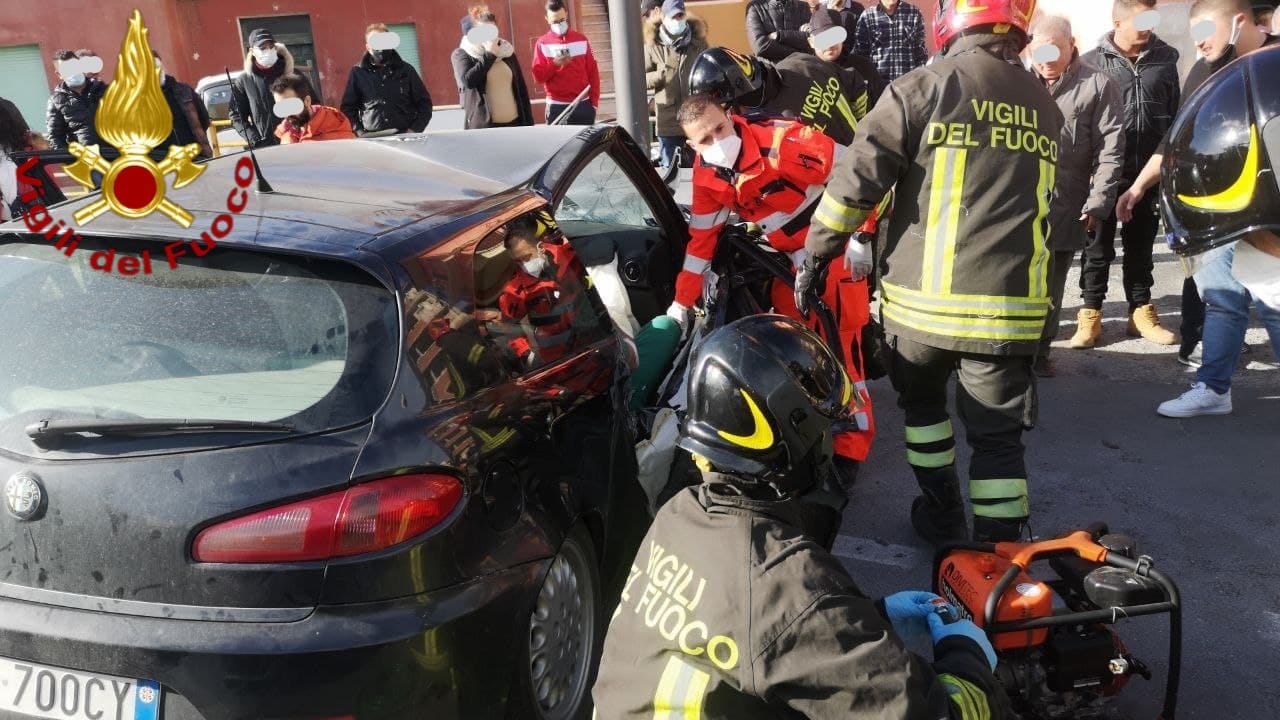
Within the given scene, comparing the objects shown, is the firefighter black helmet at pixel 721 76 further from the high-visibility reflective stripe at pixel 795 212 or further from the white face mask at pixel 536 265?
the white face mask at pixel 536 265

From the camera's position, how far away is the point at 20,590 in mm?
2023

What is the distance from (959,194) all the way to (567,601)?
1.75 m

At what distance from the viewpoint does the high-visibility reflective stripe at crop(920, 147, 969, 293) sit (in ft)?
10.2

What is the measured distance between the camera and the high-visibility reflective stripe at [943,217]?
10.2ft

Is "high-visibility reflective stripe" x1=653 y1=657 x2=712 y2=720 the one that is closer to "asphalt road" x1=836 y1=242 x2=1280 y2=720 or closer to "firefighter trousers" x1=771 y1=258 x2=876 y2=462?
"asphalt road" x1=836 y1=242 x2=1280 y2=720

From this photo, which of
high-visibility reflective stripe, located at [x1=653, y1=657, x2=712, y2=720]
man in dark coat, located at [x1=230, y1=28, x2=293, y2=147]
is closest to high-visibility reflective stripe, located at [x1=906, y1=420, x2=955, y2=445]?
high-visibility reflective stripe, located at [x1=653, y1=657, x2=712, y2=720]

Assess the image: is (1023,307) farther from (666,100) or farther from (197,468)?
(666,100)

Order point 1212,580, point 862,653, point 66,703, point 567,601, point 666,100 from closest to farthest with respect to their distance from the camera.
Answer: point 862,653 < point 66,703 < point 567,601 < point 1212,580 < point 666,100

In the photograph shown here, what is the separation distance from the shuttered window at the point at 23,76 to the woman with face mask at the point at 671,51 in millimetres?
15545

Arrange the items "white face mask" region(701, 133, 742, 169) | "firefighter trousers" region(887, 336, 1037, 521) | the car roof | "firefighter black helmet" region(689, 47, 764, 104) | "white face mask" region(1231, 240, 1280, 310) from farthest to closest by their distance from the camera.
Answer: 1. "firefighter black helmet" region(689, 47, 764, 104)
2. "white face mask" region(701, 133, 742, 169)
3. "firefighter trousers" region(887, 336, 1037, 521)
4. "white face mask" region(1231, 240, 1280, 310)
5. the car roof

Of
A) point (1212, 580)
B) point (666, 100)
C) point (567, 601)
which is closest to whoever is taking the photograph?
point (567, 601)

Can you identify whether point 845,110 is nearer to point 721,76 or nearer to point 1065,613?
point 721,76

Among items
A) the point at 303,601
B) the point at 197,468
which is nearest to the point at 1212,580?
the point at 303,601

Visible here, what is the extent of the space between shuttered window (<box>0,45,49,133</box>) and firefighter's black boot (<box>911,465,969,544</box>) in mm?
20119
